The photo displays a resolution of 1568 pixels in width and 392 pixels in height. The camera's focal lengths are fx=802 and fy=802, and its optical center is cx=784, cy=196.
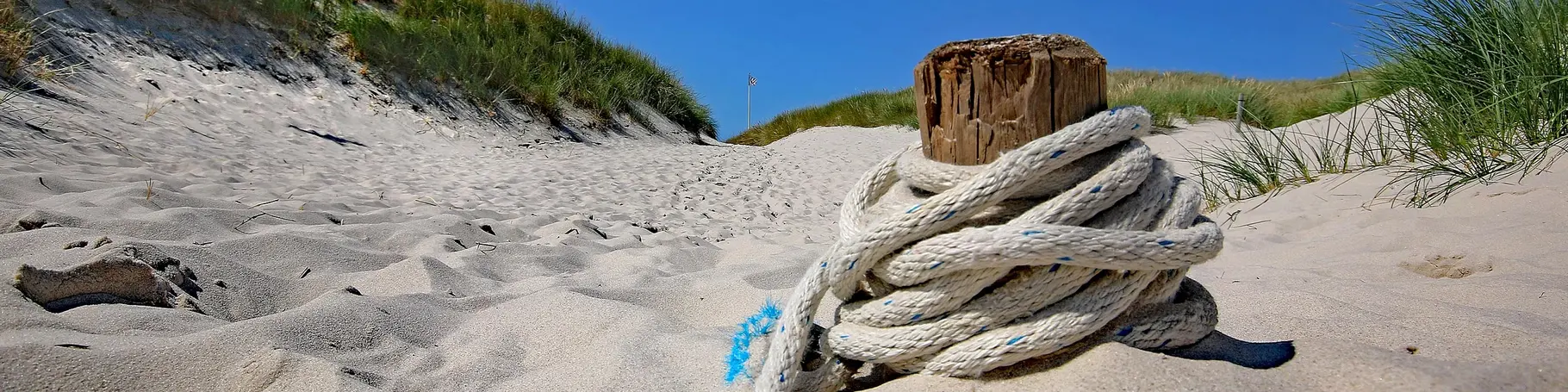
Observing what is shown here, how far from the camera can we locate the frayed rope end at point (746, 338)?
1865mm

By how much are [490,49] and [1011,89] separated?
994 centimetres

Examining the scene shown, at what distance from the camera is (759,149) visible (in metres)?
11.1

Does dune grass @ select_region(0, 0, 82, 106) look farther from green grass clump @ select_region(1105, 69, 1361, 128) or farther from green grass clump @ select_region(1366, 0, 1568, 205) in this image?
green grass clump @ select_region(1105, 69, 1361, 128)

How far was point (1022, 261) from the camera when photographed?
4.24ft

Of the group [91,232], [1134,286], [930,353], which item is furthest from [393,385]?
[1134,286]

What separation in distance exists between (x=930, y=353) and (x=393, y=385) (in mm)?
1228

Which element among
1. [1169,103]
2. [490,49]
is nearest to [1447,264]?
[1169,103]

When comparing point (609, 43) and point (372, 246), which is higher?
point (609, 43)

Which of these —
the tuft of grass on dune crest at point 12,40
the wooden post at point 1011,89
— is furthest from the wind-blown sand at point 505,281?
the wooden post at point 1011,89

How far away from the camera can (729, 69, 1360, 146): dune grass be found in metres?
10.4

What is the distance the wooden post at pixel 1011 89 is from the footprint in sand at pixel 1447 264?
6.08 feet

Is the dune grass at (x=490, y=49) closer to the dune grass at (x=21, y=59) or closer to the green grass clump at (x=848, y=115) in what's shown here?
the dune grass at (x=21, y=59)

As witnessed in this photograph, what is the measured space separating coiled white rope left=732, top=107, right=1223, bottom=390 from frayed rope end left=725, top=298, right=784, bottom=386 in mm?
359

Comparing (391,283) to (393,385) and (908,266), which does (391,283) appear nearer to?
(393,385)
